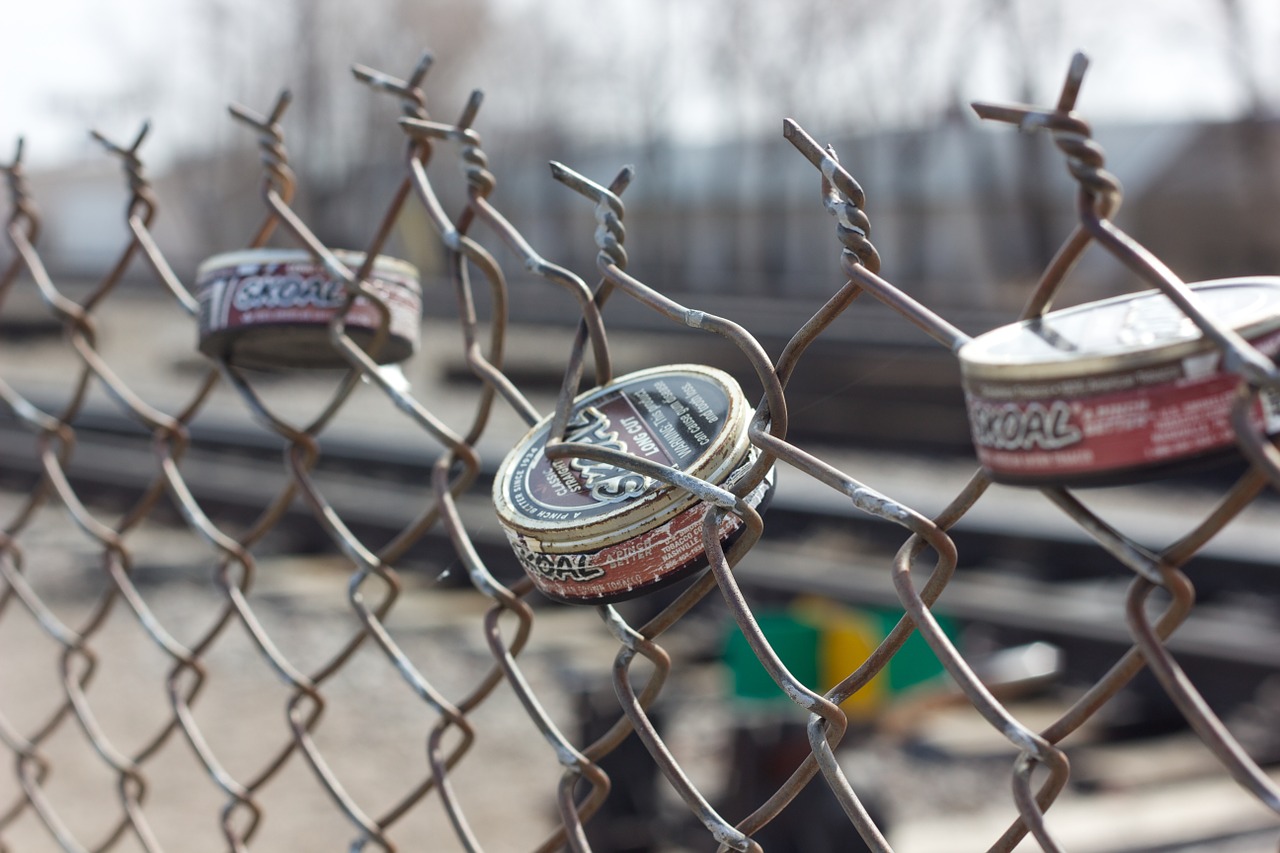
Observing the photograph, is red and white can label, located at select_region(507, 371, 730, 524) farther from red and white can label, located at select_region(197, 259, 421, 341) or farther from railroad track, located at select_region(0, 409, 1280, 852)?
railroad track, located at select_region(0, 409, 1280, 852)

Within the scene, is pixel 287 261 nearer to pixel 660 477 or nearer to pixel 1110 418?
pixel 660 477

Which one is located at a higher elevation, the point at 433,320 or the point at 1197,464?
the point at 1197,464

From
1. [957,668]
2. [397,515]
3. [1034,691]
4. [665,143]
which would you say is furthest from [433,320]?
[665,143]

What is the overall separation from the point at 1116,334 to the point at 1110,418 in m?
0.07

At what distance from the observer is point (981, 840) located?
3.88 metres

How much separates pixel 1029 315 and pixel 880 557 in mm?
5816

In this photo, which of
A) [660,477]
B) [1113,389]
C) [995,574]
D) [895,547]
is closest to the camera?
[1113,389]

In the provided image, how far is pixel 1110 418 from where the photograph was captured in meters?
0.75

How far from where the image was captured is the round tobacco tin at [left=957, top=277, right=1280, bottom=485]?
72 centimetres

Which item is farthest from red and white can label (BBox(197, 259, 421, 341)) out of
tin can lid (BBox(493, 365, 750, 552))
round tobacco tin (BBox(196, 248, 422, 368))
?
tin can lid (BBox(493, 365, 750, 552))

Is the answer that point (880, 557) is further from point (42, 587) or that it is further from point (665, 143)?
point (665, 143)

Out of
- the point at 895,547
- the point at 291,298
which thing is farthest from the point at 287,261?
the point at 895,547

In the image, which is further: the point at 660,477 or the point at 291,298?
the point at 291,298

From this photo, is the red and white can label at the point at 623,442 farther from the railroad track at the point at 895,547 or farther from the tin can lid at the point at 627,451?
the railroad track at the point at 895,547
